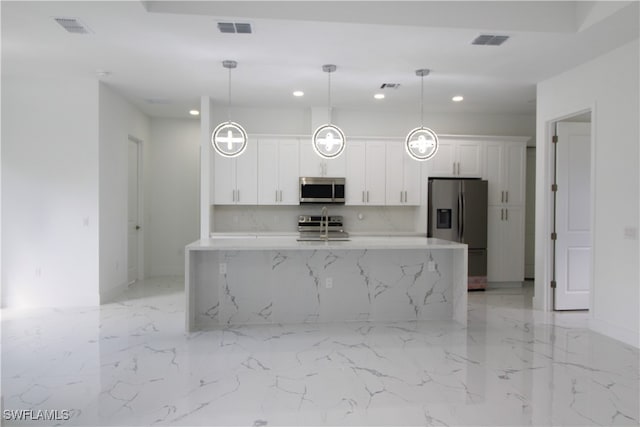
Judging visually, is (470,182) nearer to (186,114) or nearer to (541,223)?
(541,223)

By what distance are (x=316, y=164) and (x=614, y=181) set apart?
3817 millimetres

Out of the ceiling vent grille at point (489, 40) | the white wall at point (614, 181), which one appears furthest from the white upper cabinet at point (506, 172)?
the ceiling vent grille at point (489, 40)

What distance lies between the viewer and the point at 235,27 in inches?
144

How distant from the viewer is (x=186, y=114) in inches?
277

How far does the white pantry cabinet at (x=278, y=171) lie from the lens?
641cm

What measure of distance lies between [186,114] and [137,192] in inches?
60.6

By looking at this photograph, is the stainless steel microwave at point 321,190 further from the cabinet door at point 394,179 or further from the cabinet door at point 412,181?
the cabinet door at point 412,181

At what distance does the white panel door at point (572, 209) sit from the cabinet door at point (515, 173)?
139 cm

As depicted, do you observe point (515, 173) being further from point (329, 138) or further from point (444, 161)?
point (329, 138)

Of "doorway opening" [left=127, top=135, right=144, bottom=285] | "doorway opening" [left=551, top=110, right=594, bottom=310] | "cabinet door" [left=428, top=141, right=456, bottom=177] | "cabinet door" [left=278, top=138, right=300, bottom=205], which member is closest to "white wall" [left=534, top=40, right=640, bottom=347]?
"doorway opening" [left=551, top=110, right=594, bottom=310]

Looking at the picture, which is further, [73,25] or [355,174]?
[355,174]

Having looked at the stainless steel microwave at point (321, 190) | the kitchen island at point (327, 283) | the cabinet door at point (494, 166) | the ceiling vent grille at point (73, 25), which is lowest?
the kitchen island at point (327, 283)

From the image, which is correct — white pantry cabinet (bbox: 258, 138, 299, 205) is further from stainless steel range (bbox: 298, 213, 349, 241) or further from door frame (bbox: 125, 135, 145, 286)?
door frame (bbox: 125, 135, 145, 286)

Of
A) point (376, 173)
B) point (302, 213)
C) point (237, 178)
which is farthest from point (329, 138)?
point (302, 213)
